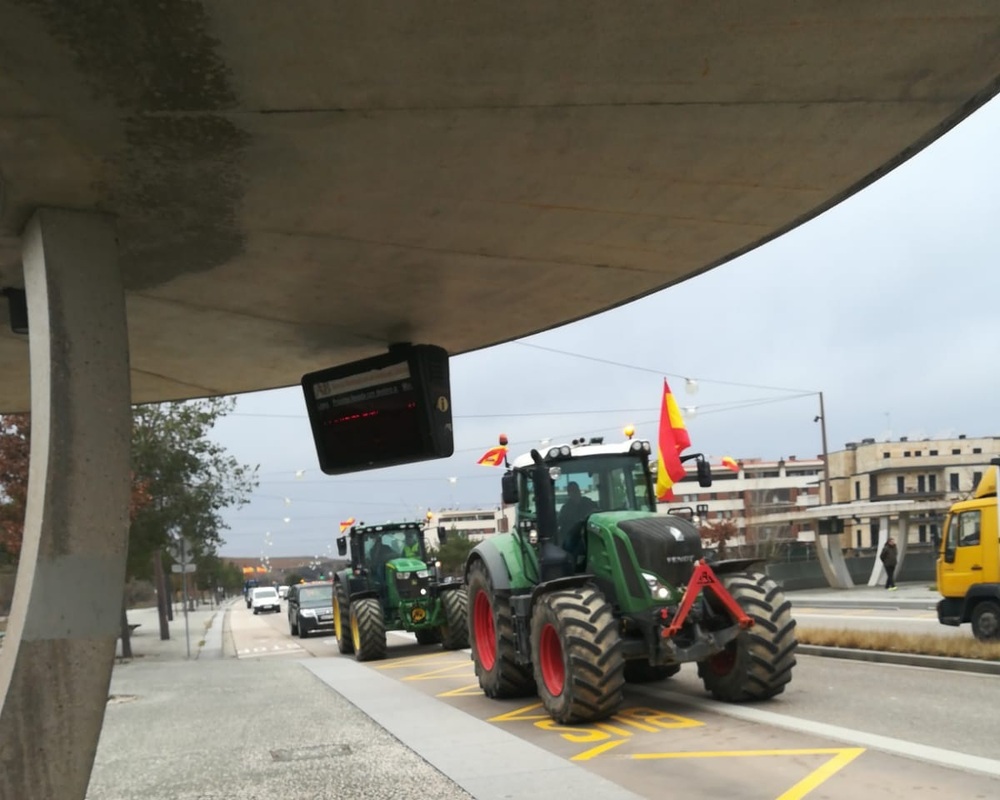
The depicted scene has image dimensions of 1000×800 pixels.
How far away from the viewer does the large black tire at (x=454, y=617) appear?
20.2 m

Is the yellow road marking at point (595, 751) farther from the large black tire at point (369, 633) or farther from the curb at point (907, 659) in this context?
the large black tire at point (369, 633)

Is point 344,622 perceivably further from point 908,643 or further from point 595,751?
point 595,751

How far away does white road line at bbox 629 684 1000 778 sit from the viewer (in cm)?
750

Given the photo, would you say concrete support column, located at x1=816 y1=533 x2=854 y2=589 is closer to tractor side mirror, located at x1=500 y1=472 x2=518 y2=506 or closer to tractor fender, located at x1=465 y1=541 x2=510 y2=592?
tractor fender, located at x1=465 y1=541 x2=510 y2=592

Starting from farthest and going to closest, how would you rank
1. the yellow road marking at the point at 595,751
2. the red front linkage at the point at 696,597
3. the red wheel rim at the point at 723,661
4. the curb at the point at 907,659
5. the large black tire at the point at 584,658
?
the curb at the point at 907,659 → the red wheel rim at the point at 723,661 → the red front linkage at the point at 696,597 → the large black tire at the point at 584,658 → the yellow road marking at the point at 595,751

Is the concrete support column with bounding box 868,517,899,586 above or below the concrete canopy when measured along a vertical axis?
below

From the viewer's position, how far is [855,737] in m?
8.69

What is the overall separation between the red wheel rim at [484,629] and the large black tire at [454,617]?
21.3 feet

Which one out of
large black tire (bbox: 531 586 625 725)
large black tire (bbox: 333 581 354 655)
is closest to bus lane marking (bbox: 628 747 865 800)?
large black tire (bbox: 531 586 625 725)

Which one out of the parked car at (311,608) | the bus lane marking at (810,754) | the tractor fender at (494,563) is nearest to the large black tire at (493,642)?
the tractor fender at (494,563)

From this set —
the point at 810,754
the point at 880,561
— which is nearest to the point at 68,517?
the point at 810,754

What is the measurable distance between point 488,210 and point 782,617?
22.9 ft

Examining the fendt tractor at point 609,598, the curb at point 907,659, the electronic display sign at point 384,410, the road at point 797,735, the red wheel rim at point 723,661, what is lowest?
the curb at point 907,659

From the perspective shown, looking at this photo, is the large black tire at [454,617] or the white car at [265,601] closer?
the large black tire at [454,617]
